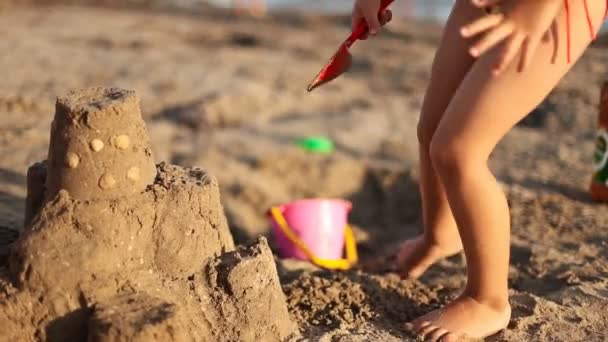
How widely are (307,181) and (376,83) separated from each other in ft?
8.20

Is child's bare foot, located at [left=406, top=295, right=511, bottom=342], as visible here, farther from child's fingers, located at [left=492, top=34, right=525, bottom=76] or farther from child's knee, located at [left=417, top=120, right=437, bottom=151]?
child's fingers, located at [left=492, top=34, right=525, bottom=76]

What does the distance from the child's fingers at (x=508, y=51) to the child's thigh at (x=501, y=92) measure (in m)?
0.08

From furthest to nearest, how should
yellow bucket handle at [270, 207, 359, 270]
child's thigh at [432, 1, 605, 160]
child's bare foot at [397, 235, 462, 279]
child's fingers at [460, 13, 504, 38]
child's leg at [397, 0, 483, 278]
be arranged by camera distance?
1. yellow bucket handle at [270, 207, 359, 270]
2. child's bare foot at [397, 235, 462, 279]
3. child's leg at [397, 0, 483, 278]
4. child's thigh at [432, 1, 605, 160]
5. child's fingers at [460, 13, 504, 38]

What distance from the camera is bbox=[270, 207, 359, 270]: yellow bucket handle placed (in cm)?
295

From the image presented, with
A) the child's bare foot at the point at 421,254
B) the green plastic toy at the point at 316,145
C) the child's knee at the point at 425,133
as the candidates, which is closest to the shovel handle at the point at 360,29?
the child's knee at the point at 425,133

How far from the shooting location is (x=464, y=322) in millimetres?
2119

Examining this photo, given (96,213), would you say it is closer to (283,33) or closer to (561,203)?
(561,203)

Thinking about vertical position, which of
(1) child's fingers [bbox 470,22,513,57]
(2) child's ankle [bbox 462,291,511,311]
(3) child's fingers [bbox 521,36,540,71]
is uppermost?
(1) child's fingers [bbox 470,22,513,57]

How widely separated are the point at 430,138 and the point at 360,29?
0.42 metres

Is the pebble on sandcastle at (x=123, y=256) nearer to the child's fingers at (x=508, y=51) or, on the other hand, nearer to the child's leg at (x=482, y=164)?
the child's leg at (x=482, y=164)

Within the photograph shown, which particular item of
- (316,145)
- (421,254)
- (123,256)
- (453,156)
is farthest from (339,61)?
(316,145)

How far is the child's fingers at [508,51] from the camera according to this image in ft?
6.02

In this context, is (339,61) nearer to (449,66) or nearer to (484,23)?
(449,66)

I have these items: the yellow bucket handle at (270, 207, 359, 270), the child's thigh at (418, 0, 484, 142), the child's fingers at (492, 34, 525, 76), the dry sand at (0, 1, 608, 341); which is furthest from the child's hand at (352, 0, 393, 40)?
the yellow bucket handle at (270, 207, 359, 270)
